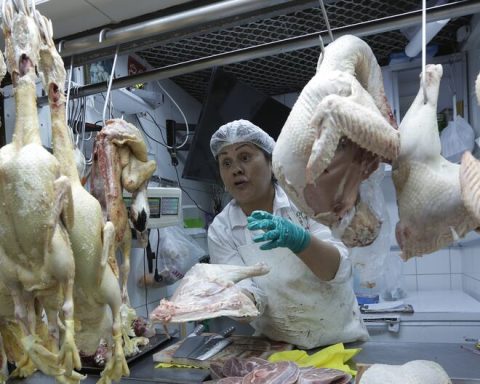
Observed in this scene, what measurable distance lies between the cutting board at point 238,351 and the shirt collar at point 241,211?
636 millimetres

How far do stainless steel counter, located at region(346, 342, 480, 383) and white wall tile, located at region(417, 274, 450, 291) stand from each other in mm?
2180

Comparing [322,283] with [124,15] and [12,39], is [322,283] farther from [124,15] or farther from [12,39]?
[12,39]

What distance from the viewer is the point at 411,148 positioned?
86 cm

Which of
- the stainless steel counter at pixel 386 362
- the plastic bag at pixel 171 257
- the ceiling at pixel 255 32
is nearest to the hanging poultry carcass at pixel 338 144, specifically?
the ceiling at pixel 255 32

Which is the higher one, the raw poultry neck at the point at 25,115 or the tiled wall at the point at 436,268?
the raw poultry neck at the point at 25,115

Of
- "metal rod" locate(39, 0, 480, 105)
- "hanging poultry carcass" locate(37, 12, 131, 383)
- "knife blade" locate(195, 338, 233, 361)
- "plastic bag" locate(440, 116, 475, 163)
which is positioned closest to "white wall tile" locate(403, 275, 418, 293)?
"plastic bag" locate(440, 116, 475, 163)

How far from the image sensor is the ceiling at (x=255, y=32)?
1.35 meters

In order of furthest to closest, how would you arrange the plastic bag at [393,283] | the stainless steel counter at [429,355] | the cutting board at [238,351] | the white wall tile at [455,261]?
the white wall tile at [455,261], the plastic bag at [393,283], the cutting board at [238,351], the stainless steel counter at [429,355]

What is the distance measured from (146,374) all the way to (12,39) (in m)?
1.26

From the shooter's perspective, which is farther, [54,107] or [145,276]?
[145,276]

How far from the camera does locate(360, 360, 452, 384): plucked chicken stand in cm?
114

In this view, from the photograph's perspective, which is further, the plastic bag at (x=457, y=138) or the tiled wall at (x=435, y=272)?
the tiled wall at (x=435, y=272)

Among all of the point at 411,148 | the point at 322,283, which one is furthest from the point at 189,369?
the point at 411,148

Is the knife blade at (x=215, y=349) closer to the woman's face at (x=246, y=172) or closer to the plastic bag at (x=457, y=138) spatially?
the woman's face at (x=246, y=172)
